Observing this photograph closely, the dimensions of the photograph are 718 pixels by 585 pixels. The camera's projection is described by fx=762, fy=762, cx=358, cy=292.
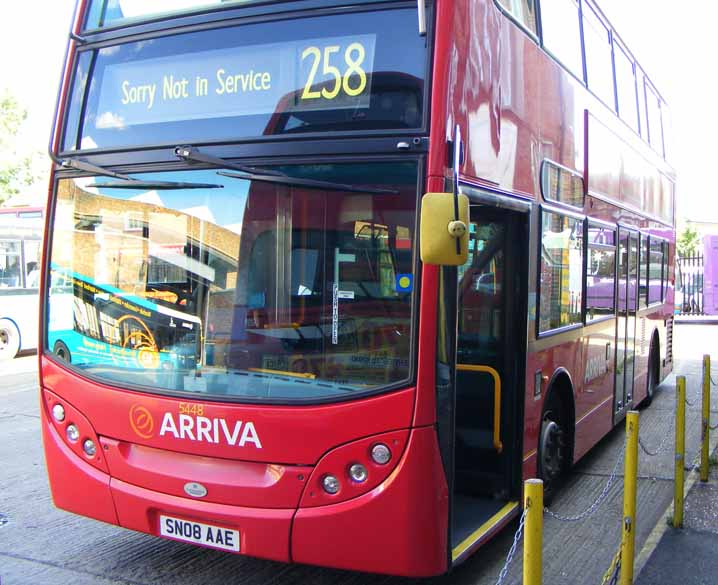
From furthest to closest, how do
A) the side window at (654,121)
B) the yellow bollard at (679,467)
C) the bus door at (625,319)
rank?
the side window at (654,121)
the bus door at (625,319)
the yellow bollard at (679,467)

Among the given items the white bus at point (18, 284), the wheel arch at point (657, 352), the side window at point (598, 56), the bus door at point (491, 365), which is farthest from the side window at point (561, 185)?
the white bus at point (18, 284)

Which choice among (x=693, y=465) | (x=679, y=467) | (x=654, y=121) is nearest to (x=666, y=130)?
(x=654, y=121)

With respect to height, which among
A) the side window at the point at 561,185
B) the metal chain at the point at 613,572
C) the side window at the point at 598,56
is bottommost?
the metal chain at the point at 613,572

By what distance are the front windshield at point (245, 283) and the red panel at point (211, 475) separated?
37 centimetres

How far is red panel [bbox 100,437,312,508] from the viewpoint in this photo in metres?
3.87

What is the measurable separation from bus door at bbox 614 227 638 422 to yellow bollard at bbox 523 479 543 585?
5.36 m

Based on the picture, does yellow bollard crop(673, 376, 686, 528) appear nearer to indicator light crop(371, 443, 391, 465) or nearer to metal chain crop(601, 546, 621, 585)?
metal chain crop(601, 546, 621, 585)

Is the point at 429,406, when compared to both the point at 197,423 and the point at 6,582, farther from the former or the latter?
the point at 6,582

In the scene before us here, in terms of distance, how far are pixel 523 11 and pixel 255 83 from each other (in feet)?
6.88

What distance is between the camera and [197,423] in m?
4.01

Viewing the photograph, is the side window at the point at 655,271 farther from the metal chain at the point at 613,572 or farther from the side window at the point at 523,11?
the metal chain at the point at 613,572

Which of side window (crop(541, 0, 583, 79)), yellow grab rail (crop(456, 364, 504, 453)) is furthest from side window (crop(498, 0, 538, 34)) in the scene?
yellow grab rail (crop(456, 364, 504, 453))

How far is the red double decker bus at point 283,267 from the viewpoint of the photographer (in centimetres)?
376

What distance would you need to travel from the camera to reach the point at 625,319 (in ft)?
26.9
